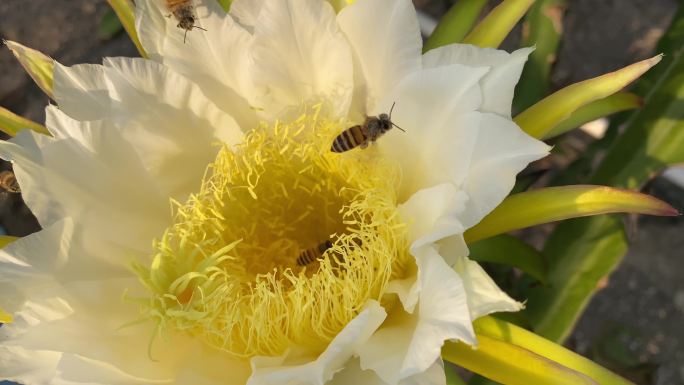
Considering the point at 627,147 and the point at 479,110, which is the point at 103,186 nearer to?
the point at 479,110

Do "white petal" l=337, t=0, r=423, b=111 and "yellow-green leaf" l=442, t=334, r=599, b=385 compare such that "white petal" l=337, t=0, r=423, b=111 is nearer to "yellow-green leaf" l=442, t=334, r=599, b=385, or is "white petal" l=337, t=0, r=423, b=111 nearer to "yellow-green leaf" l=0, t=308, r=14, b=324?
"yellow-green leaf" l=442, t=334, r=599, b=385

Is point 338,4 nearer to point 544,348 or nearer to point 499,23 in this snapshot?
point 499,23

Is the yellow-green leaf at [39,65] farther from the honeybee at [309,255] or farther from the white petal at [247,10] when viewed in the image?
the honeybee at [309,255]

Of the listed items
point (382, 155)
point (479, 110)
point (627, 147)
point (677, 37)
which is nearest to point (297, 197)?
point (382, 155)

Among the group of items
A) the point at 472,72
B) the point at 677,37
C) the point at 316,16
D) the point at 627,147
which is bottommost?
the point at 627,147

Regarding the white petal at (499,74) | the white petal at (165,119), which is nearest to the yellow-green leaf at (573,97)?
the white petal at (499,74)
